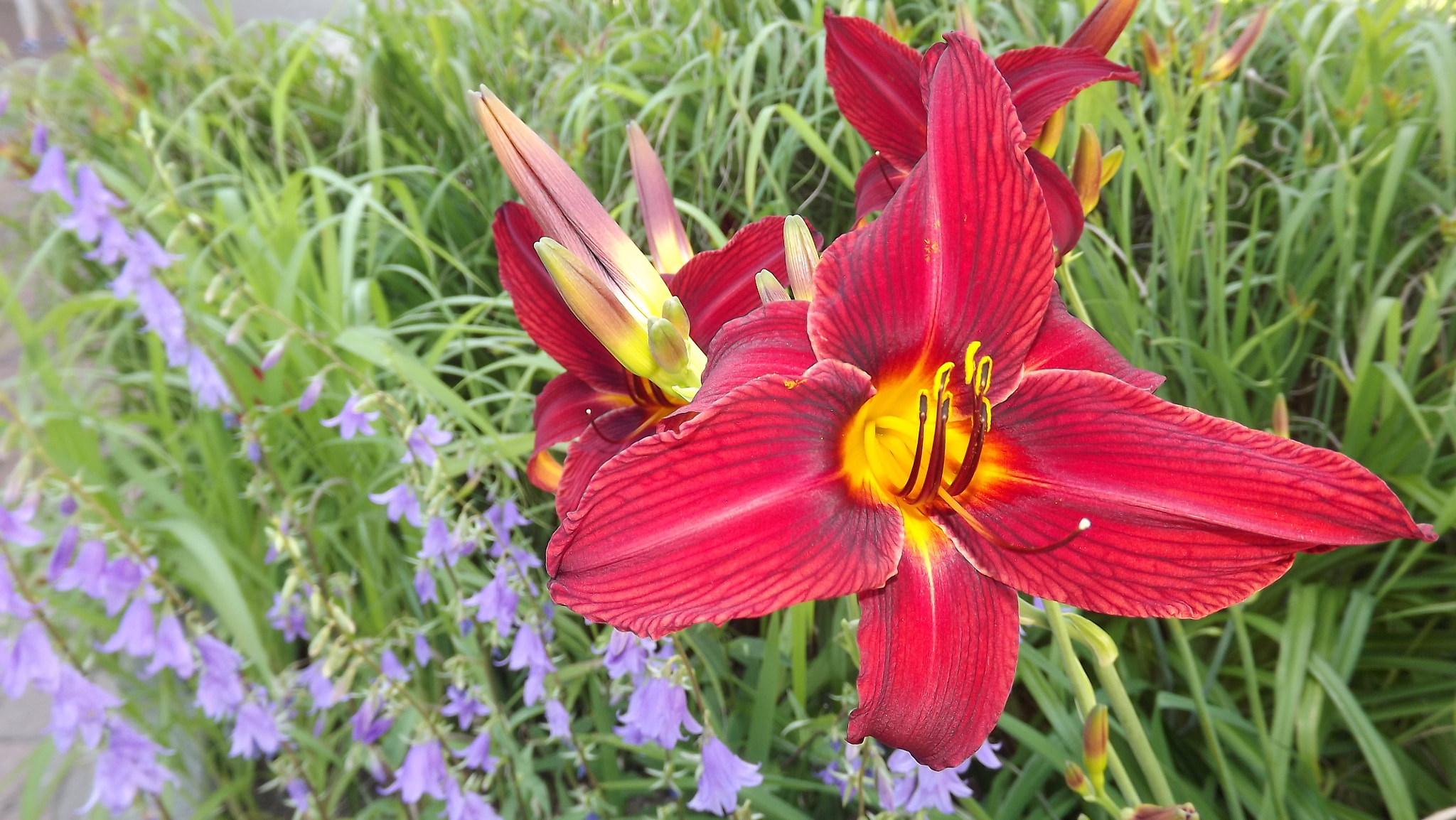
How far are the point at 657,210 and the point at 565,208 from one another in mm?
199

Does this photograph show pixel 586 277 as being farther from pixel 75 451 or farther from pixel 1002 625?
pixel 75 451

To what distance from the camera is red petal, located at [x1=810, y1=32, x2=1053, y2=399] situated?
509 millimetres

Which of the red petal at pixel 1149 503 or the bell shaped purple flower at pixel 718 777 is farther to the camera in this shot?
the bell shaped purple flower at pixel 718 777

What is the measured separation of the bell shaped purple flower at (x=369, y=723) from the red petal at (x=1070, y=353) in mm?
1124

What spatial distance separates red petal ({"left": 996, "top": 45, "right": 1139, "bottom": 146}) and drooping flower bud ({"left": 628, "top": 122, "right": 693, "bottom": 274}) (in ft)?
0.99

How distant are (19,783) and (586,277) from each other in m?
2.69

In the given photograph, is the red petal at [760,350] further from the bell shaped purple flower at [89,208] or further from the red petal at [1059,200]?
the bell shaped purple flower at [89,208]

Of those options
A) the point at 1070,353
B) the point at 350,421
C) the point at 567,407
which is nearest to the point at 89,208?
the point at 350,421

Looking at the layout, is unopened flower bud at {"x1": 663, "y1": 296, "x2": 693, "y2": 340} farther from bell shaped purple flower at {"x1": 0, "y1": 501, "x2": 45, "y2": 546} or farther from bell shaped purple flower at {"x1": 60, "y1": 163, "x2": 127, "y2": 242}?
bell shaped purple flower at {"x1": 60, "y1": 163, "x2": 127, "y2": 242}

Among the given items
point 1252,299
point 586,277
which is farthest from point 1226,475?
point 1252,299

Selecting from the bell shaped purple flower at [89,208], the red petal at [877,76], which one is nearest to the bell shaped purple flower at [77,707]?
the bell shaped purple flower at [89,208]

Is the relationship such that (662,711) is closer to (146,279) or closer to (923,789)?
(923,789)

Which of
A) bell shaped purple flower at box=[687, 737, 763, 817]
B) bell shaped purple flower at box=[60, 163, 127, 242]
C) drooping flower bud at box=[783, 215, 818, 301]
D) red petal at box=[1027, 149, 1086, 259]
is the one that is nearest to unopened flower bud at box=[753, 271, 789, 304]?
drooping flower bud at box=[783, 215, 818, 301]

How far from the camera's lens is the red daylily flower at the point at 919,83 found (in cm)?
66
